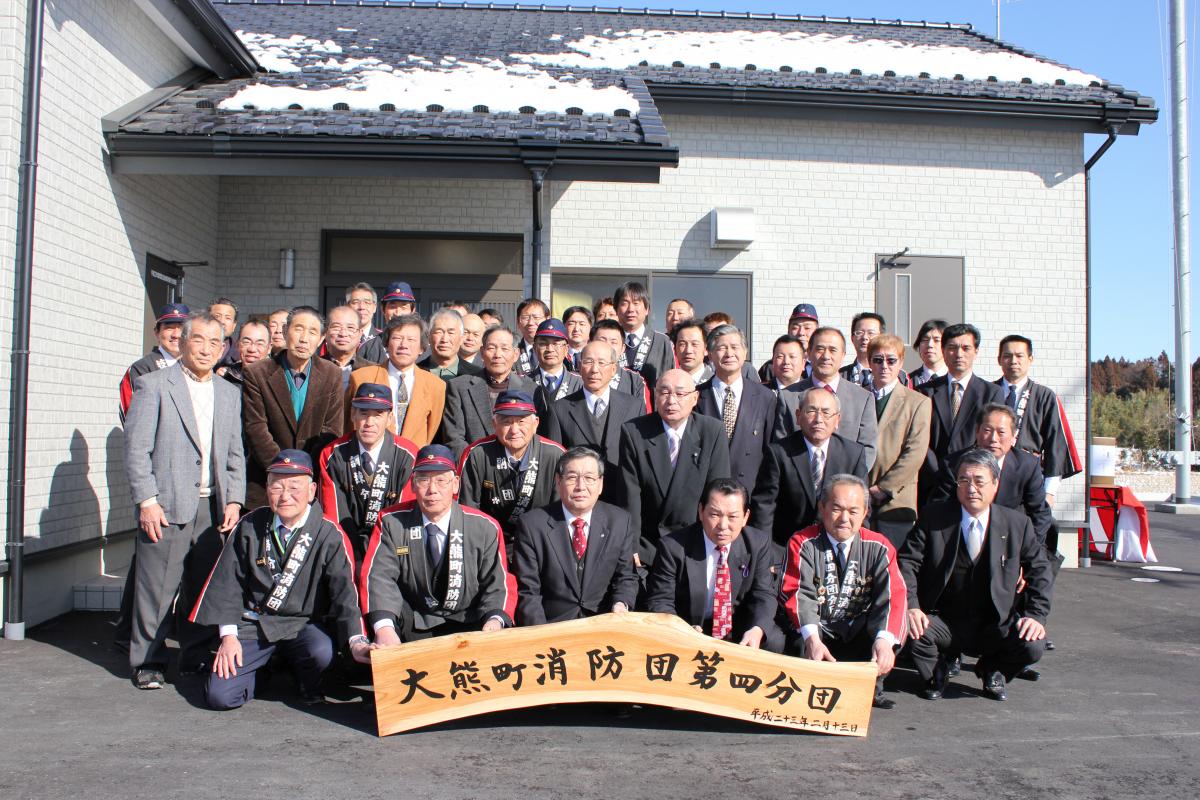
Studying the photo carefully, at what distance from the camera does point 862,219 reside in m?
9.88

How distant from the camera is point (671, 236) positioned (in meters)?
9.72

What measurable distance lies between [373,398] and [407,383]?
0.64 m

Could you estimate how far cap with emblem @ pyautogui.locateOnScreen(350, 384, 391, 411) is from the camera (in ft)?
16.4

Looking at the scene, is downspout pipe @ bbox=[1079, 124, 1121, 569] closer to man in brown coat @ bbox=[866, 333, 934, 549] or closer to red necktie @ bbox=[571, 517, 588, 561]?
man in brown coat @ bbox=[866, 333, 934, 549]

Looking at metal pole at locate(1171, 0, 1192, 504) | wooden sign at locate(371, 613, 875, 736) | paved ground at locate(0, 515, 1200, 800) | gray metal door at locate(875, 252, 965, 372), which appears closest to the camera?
paved ground at locate(0, 515, 1200, 800)

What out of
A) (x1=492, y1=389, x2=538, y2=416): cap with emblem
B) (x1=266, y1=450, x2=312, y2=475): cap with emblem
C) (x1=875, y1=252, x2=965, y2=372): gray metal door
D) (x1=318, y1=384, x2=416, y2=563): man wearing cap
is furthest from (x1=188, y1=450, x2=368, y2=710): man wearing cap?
(x1=875, y1=252, x2=965, y2=372): gray metal door

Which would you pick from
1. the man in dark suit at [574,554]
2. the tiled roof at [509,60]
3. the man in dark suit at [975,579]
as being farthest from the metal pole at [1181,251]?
the man in dark suit at [574,554]

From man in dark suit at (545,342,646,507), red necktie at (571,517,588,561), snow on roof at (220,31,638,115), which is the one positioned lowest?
red necktie at (571,517,588,561)

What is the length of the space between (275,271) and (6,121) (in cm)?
368

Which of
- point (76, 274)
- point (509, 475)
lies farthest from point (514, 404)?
point (76, 274)

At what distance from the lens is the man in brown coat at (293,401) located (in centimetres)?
552

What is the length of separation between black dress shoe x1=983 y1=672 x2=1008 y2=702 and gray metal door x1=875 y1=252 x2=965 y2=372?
5307mm

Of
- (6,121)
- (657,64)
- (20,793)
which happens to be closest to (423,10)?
(657,64)

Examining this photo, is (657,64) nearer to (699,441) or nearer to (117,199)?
(117,199)
